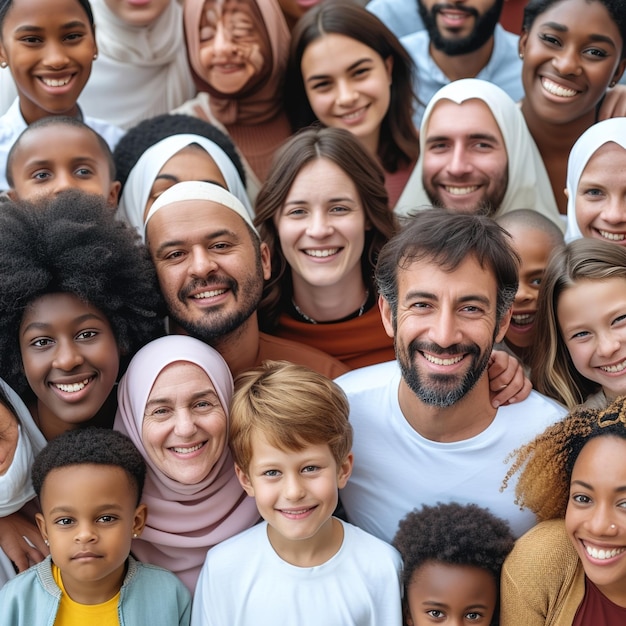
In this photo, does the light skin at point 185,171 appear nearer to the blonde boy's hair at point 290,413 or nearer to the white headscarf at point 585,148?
the blonde boy's hair at point 290,413

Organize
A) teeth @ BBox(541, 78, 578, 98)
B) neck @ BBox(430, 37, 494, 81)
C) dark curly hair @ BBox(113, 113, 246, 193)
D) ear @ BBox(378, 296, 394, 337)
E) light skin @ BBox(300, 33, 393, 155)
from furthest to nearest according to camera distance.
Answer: neck @ BBox(430, 37, 494, 81), light skin @ BBox(300, 33, 393, 155), teeth @ BBox(541, 78, 578, 98), dark curly hair @ BBox(113, 113, 246, 193), ear @ BBox(378, 296, 394, 337)

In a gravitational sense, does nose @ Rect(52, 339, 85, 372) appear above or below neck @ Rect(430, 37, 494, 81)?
below

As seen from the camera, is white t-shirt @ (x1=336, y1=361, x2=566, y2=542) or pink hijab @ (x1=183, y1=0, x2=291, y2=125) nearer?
white t-shirt @ (x1=336, y1=361, x2=566, y2=542)

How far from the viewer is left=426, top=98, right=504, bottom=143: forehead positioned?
5254mm

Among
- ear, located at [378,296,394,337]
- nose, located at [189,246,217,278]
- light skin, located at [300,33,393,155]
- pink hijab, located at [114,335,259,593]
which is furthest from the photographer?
light skin, located at [300,33,393,155]

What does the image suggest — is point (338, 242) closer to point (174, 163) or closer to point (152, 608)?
point (174, 163)

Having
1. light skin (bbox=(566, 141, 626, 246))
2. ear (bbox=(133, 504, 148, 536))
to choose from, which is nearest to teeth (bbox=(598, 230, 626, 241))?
light skin (bbox=(566, 141, 626, 246))

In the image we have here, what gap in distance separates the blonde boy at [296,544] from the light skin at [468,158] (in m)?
1.79

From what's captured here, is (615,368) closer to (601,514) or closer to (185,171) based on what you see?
(601,514)

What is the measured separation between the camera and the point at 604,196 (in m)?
4.88

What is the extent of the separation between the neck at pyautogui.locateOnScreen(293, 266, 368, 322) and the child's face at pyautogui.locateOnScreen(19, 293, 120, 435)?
132cm

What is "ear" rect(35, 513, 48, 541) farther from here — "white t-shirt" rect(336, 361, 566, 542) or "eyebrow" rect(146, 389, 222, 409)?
"white t-shirt" rect(336, 361, 566, 542)

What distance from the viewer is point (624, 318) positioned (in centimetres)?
423

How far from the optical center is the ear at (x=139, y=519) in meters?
3.95
